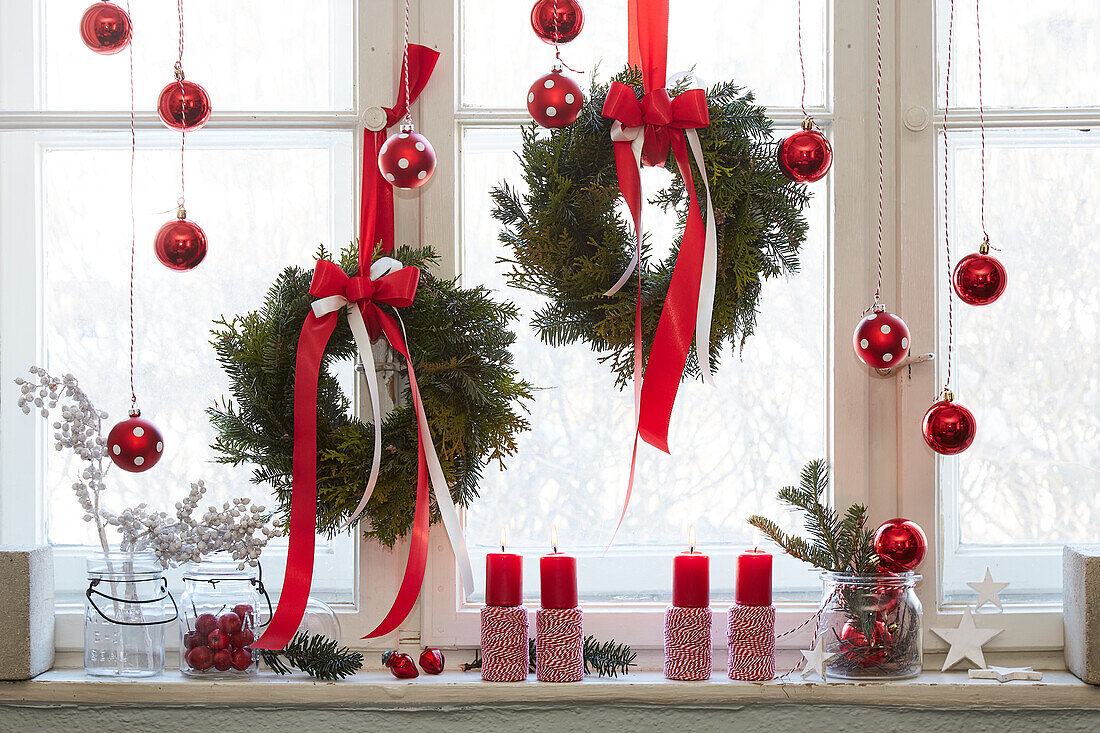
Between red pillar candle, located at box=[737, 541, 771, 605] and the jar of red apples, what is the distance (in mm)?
684

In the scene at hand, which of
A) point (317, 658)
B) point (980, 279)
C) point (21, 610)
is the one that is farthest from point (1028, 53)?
point (21, 610)

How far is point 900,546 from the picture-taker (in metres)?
1.33

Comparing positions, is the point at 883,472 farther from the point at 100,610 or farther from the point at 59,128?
the point at 59,128

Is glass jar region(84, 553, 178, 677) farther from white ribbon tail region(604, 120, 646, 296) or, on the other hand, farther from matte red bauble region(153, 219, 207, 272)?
white ribbon tail region(604, 120, 646, 296)

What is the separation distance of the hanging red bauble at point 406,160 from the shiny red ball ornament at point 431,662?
2.20 feet

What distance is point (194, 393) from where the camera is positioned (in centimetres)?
152

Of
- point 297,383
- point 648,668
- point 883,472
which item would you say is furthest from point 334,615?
point 883,472

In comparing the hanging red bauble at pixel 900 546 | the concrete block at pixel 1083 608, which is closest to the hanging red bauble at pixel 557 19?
the hanging red bauble at pixel 900 546

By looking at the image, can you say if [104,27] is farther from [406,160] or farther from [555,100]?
[555,100]

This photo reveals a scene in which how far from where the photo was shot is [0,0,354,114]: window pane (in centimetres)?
153

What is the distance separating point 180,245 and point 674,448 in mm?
795

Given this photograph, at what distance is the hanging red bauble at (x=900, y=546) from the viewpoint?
133 centimetres

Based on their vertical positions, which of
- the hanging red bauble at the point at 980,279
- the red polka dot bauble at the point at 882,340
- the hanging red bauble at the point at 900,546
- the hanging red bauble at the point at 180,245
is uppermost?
the hanging red bauble at the point at 180,245

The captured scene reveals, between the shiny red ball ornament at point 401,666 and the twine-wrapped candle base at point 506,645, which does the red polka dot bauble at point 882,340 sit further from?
the shiny red ball ornament at point 401,666
